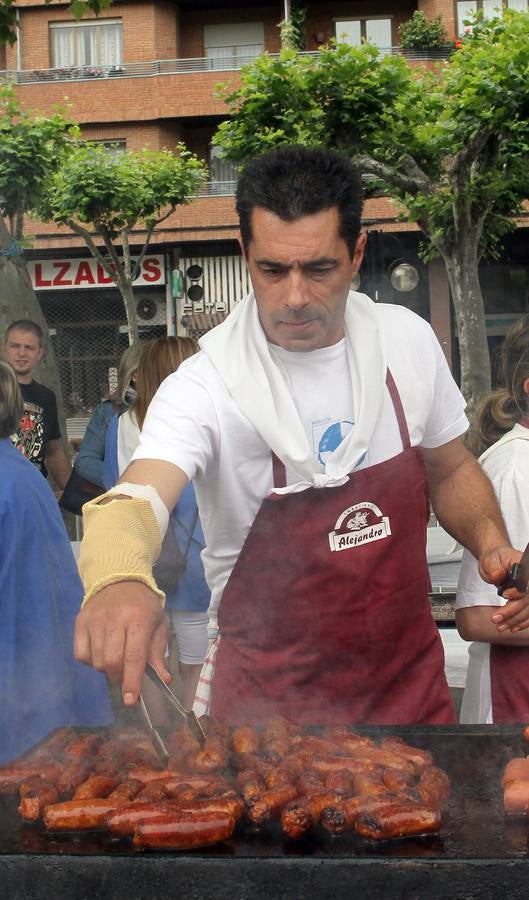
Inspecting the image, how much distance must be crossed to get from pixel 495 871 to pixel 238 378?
4.03 feet

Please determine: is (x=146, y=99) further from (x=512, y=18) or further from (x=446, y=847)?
(x=446, y=847)

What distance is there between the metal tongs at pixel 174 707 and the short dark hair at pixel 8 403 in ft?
5.76

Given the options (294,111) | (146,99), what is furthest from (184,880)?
(146,99)

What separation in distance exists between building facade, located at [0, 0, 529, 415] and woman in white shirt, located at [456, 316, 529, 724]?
70.5 ft

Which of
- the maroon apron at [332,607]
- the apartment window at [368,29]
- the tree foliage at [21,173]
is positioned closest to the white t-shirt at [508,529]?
the maroon apron at [332,607]

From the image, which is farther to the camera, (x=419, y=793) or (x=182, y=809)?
(x=419, y=793)

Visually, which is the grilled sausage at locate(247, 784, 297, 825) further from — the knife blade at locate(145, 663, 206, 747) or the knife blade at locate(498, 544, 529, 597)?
the knife blade at locate(498, 544, 529, 597)

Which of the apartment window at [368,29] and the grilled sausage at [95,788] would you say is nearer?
the grilled sausage at [95,788]

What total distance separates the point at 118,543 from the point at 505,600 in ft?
4.21

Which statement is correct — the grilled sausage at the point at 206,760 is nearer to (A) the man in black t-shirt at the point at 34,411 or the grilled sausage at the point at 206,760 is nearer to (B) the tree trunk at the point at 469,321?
(A) the man in black t-shirt at the point at 34,411

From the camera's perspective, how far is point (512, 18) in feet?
45.8

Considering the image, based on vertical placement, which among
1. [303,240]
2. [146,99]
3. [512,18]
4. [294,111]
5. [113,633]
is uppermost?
[146,99]

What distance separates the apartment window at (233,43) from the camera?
25188 mm

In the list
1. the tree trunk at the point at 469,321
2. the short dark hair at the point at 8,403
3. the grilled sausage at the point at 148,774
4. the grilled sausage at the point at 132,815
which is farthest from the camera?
the tree trunk at the point at 469,321
